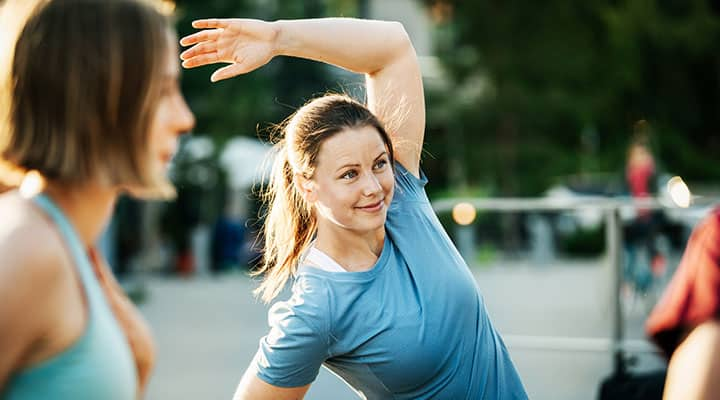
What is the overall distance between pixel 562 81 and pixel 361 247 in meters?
23.3

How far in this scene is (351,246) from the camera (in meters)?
2.41

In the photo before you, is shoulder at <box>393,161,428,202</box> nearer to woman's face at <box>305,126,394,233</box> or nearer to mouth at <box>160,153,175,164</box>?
woman's face at <box>305,126,394,233</box>

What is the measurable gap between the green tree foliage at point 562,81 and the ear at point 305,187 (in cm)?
2275

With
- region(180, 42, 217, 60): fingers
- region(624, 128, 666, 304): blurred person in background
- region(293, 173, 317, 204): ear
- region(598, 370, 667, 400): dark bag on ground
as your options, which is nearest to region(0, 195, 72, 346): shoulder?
region(180, 42, 217, 60): fingers

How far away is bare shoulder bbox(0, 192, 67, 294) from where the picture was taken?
138cm

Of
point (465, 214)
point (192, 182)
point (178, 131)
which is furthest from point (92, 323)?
point (192, 182)

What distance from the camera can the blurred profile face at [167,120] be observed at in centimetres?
157

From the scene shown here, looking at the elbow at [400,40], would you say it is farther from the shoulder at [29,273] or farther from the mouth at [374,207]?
the shoulder at [29,273]

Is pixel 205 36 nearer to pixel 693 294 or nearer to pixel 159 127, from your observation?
pixel 159 127

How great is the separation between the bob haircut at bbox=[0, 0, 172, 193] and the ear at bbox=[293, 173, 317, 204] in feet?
3.13

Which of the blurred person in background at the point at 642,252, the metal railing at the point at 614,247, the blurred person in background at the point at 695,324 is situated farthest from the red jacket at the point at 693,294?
the blurred person in background at the point at 642,252

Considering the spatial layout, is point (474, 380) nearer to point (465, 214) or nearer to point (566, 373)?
point (465, 214)

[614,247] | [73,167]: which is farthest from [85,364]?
[614,247]

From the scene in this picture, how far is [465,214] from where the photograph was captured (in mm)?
6691
